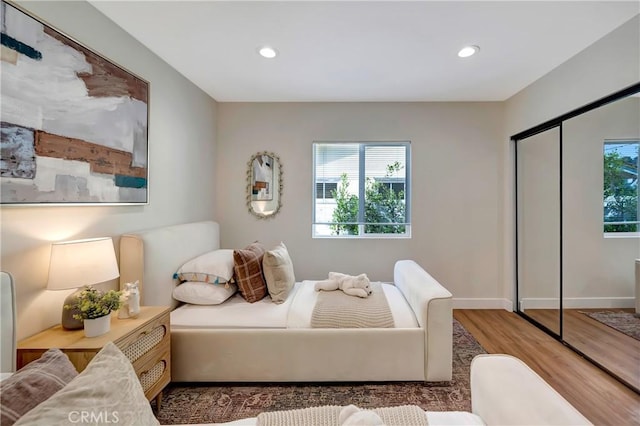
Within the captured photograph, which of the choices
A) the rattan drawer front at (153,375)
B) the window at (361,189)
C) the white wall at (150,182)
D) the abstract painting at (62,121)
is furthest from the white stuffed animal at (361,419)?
the window at (361,189)

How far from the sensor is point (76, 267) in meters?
1.42

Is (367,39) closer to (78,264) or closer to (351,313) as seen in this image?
(351,313)

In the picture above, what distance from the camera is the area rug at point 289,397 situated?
177 cm

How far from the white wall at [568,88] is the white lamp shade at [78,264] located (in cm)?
356

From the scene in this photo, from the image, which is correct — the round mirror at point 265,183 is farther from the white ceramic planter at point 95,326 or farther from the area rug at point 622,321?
the area rug at point 622,321

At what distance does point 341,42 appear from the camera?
2174 mm

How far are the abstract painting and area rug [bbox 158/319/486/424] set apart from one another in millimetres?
1427

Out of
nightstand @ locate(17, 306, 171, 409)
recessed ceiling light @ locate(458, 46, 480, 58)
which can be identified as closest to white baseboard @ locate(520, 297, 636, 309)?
recessed ceiling light @ locate(458, 46, 480, 58)

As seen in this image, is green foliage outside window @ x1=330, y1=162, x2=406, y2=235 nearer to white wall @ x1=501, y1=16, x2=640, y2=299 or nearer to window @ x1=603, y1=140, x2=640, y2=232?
white wall @ x1=501, y1=16, x2=640, y2=299

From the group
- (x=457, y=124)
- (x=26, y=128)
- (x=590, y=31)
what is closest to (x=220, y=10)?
(x=26, y=128)

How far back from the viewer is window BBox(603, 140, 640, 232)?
2010 mm

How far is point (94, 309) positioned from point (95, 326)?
9 cm

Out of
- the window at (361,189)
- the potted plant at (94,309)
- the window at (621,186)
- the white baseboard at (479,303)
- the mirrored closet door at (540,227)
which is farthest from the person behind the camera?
the window at (361,189)

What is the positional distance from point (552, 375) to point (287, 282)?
7.10 feet
